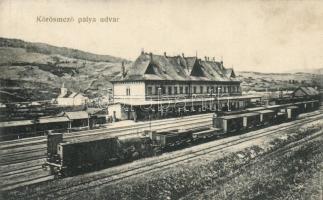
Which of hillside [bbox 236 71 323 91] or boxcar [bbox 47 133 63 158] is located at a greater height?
hillside [bbox 236 71 323 91]

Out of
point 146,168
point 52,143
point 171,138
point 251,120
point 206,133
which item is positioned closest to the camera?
point 146,168

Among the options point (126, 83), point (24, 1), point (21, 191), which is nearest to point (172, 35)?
point (24, 1)

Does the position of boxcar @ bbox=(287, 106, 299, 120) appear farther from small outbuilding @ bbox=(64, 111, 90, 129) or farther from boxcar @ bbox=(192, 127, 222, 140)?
small outbuilding @ bbox=(64, 111, 90, 129)

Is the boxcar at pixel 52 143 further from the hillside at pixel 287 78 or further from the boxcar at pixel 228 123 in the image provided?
the hillside at pixel 287 78

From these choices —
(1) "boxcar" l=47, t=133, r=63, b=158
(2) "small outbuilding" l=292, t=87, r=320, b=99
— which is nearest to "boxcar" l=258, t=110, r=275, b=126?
(2) "small outbuilding" l=292, t=87, r=320, b=99

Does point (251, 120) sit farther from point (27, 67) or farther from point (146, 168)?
point (27, 67)

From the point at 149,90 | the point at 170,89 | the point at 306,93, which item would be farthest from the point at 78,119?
the point at 306,93

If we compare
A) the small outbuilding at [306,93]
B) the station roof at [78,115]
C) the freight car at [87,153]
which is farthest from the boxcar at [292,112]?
the station roof at [78,115]
